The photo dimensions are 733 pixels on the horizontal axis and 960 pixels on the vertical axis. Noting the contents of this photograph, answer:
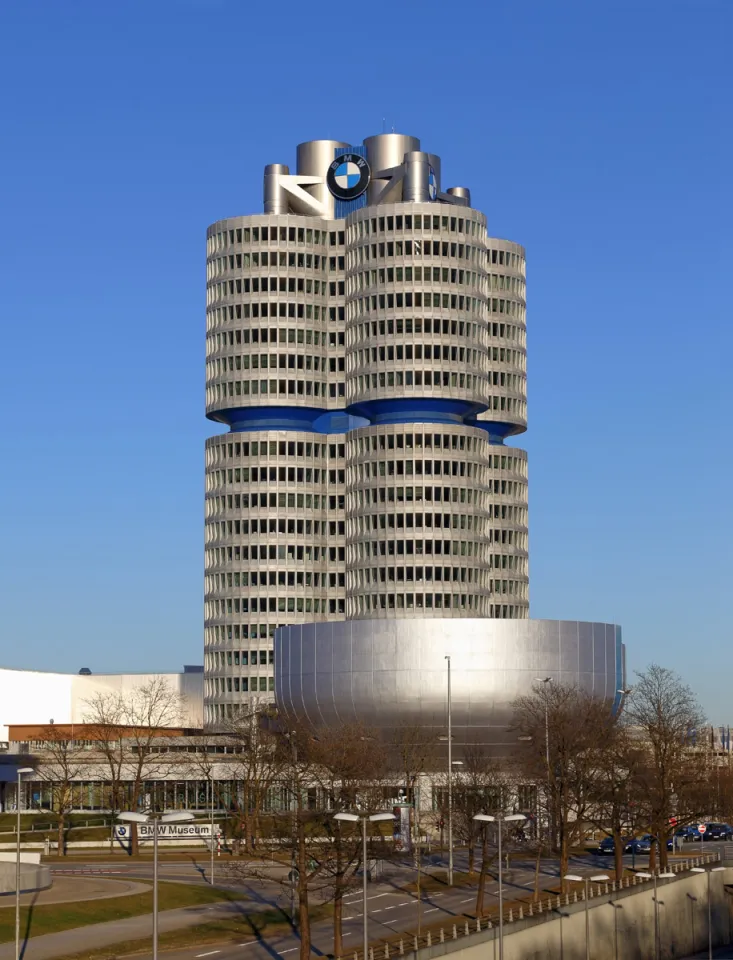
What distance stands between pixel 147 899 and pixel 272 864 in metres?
29.8

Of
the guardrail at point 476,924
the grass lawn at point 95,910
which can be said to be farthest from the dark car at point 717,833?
the grass lawn at point 95,910

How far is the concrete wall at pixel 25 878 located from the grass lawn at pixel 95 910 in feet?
17.5

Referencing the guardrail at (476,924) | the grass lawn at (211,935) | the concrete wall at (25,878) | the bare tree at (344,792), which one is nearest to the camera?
the guardrail at (476,924)

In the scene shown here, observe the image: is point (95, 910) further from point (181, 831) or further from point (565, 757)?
point (565, 757)

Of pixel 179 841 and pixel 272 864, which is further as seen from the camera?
pixel 179 841

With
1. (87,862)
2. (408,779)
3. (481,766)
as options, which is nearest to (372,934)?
(87,862)

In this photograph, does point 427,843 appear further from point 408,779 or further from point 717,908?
point 717,908

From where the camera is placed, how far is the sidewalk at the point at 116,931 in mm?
87688

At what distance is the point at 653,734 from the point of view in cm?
14888


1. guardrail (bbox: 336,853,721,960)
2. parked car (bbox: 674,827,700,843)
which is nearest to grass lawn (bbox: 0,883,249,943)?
guardrail (bbox: 336,853,721,960)

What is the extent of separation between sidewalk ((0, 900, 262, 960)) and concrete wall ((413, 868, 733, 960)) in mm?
18672

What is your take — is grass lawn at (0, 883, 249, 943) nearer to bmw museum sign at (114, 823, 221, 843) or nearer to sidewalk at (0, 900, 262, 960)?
sidewalk at (0, 900, 262, 960)

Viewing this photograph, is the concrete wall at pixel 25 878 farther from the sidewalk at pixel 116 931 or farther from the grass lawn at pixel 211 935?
the grass lawn at pixel 211 935

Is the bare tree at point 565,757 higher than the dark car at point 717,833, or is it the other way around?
the bare tree at point 565,757
